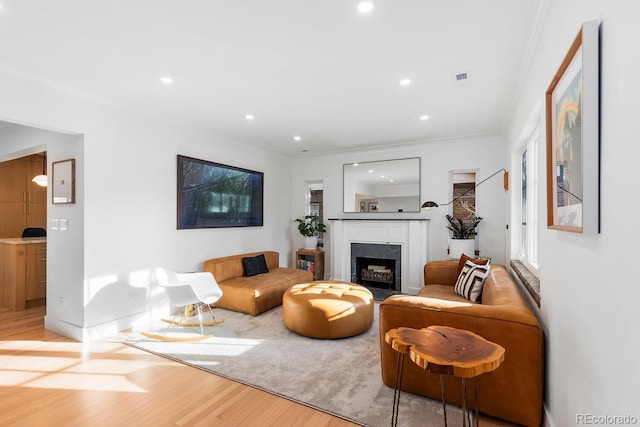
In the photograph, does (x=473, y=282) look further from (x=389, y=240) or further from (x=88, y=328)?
(x=88, y=328)

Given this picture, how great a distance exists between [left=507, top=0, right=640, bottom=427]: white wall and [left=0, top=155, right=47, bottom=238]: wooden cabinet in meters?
7.80

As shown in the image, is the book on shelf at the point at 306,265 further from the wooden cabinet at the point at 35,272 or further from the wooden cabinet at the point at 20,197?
the wooden cabinet at the point at 20,197

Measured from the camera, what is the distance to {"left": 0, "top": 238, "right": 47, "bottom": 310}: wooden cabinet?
4.24 m

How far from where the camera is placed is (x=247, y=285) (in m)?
4.17

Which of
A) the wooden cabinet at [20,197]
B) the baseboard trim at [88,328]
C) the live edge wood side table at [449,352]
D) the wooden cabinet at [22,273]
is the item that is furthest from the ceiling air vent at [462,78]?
the wooden cabinet at [20,197]

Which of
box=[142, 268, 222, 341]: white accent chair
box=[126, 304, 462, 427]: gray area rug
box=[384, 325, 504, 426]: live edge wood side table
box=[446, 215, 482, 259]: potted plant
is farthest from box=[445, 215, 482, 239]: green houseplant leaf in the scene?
box=[142, 268, 222, 341]: white accent chair

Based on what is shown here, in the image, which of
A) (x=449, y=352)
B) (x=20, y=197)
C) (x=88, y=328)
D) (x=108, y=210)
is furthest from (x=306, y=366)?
(x=20, y=197)

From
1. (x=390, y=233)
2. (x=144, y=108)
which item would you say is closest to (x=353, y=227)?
(x=390, y=233)

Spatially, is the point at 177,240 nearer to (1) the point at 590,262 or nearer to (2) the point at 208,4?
(2) the point at 208,4

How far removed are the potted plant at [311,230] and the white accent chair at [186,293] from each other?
2.35 m

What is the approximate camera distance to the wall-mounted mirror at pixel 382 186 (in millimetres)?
5352

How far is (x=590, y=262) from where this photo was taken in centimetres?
123

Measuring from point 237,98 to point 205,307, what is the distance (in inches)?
110

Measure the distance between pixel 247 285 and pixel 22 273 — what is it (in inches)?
123
